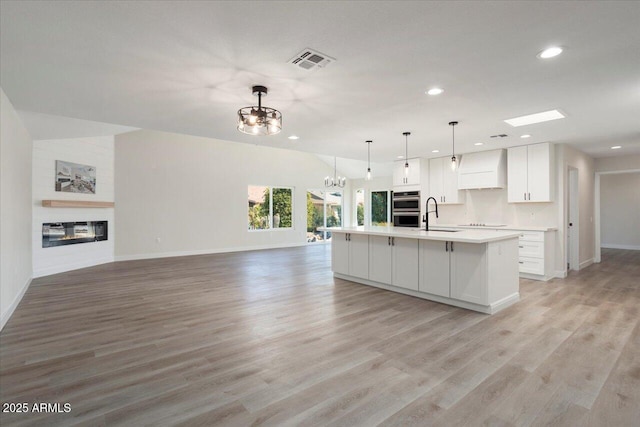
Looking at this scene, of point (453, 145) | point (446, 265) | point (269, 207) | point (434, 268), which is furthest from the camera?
point (269, 207)

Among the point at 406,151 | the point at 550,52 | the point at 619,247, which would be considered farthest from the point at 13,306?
the point at 619,247

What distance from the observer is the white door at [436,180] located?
7.33m

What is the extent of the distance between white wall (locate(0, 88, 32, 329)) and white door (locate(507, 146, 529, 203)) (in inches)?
296

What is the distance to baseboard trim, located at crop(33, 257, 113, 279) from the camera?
5918 millimetres

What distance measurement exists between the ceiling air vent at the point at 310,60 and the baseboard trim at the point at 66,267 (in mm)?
6388

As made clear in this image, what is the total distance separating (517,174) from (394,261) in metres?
3.37

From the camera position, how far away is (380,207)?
39.1ft

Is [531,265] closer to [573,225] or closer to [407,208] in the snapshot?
[573,225]

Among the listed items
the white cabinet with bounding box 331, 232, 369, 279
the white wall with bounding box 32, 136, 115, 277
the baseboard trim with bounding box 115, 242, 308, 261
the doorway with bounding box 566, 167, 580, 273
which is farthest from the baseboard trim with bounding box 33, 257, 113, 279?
the doorway with bounding box 566, 167, 580, 273

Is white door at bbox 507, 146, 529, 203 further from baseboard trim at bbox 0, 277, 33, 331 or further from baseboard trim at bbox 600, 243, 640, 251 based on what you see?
baseboard trim at bbox 0, 277, 33, 331

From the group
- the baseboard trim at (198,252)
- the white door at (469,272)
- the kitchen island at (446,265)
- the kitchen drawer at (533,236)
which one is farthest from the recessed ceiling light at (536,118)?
the baseboard trim at (198,252)

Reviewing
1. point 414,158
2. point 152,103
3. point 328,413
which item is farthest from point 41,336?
point 414,158

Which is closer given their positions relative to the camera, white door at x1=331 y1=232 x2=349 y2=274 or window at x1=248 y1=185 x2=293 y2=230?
white door at x1=331 y1=232 x2=349 y2=274

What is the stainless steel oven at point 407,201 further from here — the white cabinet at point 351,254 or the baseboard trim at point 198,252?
the baseboard trim at point 198,252
